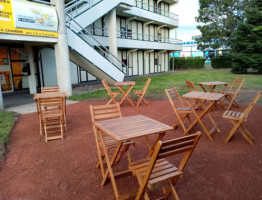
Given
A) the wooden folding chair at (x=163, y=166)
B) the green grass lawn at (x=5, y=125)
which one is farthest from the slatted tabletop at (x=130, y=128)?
the green grass lawn at (x=5, y=125)

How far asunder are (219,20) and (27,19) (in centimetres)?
3039

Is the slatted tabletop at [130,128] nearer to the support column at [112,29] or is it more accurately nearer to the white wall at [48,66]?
the white wall at [48,66]

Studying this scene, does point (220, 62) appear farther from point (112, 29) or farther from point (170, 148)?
point (170, 148)

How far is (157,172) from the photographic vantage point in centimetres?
242

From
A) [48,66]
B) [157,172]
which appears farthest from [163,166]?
[48,66]

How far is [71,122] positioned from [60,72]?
15.5 ft

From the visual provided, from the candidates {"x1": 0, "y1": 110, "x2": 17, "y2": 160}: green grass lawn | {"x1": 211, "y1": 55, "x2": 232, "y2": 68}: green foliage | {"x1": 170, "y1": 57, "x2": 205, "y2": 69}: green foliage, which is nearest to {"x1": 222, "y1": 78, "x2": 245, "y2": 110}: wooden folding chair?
{"x1": 0, "y1": 110, "x2": 17, "y2": 160}: green grass lawn

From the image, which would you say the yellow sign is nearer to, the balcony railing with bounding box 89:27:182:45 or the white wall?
the white wall

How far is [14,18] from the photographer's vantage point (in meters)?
7.96

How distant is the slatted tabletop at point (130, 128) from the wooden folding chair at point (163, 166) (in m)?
0.40

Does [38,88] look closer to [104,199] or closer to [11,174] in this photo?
[11,174]

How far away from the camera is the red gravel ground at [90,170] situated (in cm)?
292

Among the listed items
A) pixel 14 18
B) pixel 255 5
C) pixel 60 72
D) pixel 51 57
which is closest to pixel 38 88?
pixel 51 57

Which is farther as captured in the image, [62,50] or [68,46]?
[68,46]
